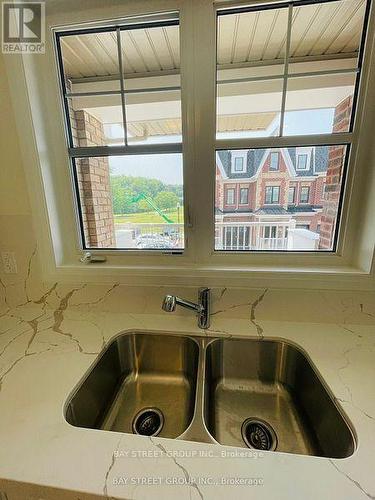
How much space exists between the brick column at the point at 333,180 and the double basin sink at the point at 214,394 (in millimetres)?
537

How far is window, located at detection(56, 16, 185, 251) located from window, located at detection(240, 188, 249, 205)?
0.91 ft

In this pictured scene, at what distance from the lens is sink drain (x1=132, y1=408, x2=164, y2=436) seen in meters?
0.82

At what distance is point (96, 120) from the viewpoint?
1.13 m

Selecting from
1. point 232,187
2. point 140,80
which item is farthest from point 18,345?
point 140,80

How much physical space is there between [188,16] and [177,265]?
100 cm

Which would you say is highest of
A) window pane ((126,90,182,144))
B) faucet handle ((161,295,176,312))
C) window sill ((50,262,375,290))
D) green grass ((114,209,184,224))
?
window pane ((126,90,182,144))

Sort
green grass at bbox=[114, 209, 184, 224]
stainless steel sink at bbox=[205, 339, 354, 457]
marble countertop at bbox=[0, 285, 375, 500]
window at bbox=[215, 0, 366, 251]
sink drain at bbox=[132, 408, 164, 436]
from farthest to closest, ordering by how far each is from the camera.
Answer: green grass at bbox=[114, 209, 184, 224], window at bbox=[215, 0, 366, 251], sink drain at bbox=[132, 408, 164, 436], stainless steel sink at bbox=[205, 339, 354, 457], marble countertop at bbox=[0, 285, 375, 500]

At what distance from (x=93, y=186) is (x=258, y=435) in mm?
1249

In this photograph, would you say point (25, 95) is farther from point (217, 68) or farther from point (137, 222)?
point (217, 68)

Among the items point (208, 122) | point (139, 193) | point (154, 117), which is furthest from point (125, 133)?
point (208, 122)

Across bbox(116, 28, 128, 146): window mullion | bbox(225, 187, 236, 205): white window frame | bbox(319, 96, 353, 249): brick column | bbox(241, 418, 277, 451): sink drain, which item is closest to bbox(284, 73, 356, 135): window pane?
bbox(319, 96, 353, 249): brick column

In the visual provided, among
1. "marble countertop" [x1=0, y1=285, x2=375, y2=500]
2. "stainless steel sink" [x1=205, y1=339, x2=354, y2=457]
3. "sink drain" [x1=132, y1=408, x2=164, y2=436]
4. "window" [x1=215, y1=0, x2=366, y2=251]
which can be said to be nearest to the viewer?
"marble countertop" [x1=0, y1=285, x2=375, y2=500]

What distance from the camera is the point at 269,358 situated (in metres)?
0.96

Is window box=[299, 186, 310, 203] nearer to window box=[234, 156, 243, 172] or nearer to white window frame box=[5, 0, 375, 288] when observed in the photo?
white window frame box=[5, 0, 375, 288]
